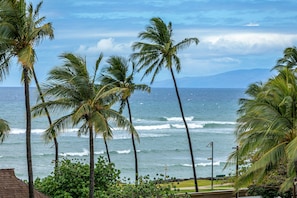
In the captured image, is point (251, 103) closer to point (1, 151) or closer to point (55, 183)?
point (55, 183)

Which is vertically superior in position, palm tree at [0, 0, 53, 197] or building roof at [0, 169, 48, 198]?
palm tree at [0, 0, 53, 197]

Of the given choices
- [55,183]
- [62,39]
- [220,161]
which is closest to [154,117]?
[62,39]

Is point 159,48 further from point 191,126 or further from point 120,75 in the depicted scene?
point 191,126

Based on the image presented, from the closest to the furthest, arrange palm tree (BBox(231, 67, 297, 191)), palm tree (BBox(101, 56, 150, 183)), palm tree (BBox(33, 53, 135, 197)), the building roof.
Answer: palm tree (BBox(231, 67, 297, 191)) → the building roof → palm tree (BBox(33, 53, 135, 197)) → palm tree (BBox(101, 56, 150, 183))

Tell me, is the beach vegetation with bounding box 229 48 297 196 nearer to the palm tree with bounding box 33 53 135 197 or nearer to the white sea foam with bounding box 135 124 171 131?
the palm tree with bounding box 33 53 135 197

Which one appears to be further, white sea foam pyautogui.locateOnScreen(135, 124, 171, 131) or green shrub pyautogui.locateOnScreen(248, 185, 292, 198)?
white sea foam pyautogui.locateOnScreen(135, 124, 171, 131)

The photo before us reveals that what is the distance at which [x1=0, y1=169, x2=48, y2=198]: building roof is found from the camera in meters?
16.4

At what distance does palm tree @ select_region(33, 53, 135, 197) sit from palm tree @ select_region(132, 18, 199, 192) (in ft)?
30.6

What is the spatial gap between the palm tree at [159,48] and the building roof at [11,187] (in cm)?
1129

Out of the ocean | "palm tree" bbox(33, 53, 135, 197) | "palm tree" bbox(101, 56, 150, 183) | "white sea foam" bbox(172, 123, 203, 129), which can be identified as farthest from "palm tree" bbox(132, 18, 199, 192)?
"white sea foam" bbox(172, 123, 203, 129)

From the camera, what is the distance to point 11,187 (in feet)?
54.8

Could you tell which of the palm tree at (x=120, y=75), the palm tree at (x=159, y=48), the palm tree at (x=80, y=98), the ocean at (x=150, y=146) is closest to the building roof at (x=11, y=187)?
the palm tree at (x=80, y=98)

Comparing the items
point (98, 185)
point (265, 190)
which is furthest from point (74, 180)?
point (265, 190)

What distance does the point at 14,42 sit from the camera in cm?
1636
